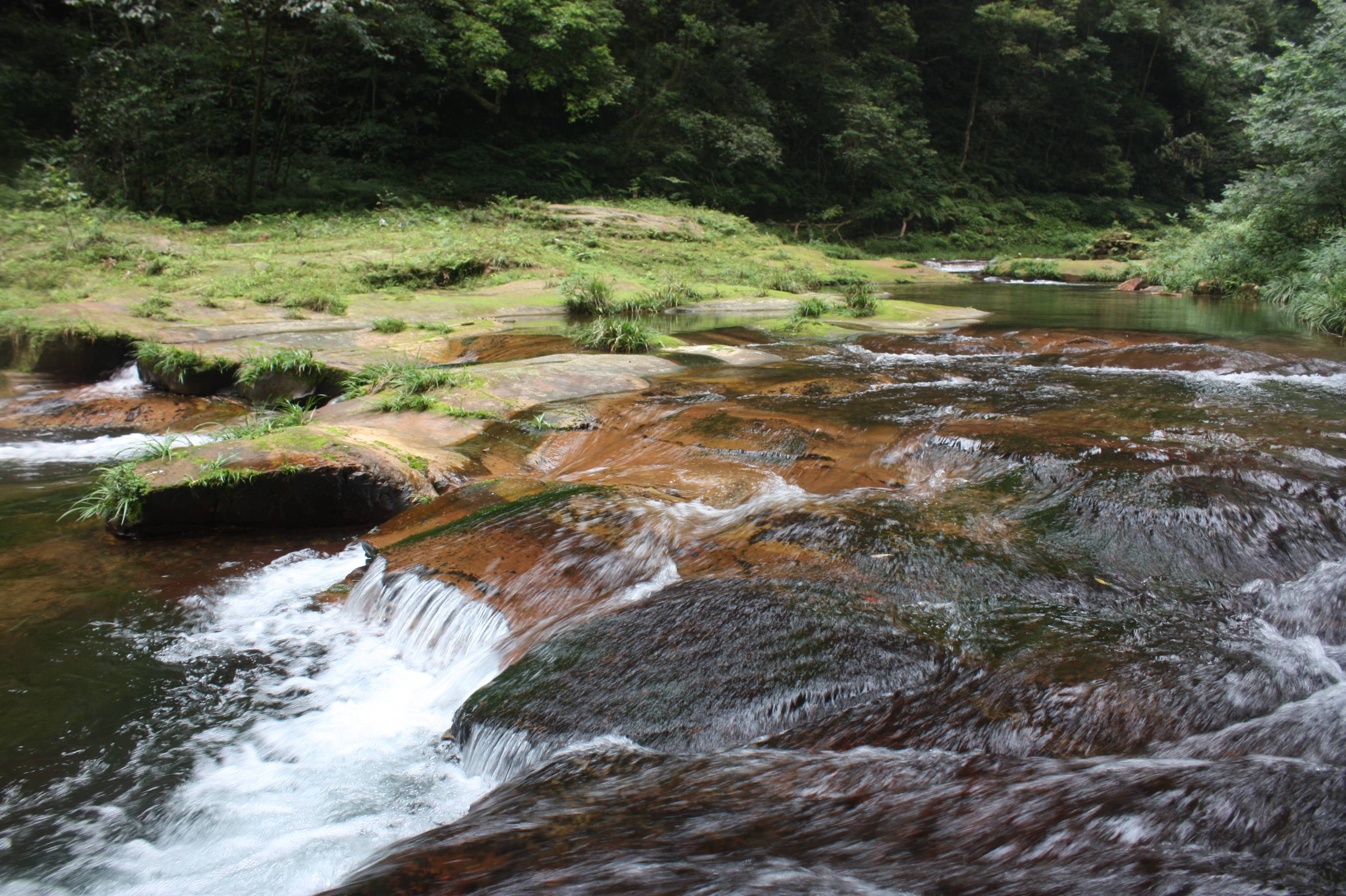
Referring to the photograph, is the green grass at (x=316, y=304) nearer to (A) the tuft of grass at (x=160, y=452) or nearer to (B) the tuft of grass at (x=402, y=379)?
(B) the tuft of grass at (x=402, y=379)

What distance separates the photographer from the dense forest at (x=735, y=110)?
15.5 m

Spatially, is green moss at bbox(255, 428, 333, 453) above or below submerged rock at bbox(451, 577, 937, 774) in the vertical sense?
above

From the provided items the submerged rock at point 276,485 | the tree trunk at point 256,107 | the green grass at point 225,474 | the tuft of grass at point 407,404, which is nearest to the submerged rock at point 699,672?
the submerged rock at point 276,485

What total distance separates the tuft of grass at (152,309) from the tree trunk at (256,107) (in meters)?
8.25

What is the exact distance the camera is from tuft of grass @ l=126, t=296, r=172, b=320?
9344 millimetres

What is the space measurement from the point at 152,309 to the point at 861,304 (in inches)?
395


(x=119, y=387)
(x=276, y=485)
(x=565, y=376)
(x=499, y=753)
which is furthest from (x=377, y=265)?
(x=499, y=753)

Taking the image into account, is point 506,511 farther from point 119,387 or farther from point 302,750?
point 119,387

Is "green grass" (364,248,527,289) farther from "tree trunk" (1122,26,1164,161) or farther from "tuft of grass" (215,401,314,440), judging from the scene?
"tree trunk" (1122,26,1164,161)

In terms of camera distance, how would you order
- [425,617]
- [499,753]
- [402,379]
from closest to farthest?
[499,753]
[425,617]
[402,379]

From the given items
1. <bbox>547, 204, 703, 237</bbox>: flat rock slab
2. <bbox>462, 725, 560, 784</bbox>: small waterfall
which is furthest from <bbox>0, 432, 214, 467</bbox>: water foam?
<bbox>547, 204, 703, 237</bbox>: flat rock slab

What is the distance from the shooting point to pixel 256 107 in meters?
16.6

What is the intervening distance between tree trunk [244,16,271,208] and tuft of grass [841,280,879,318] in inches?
500

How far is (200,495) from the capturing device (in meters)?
5.14
